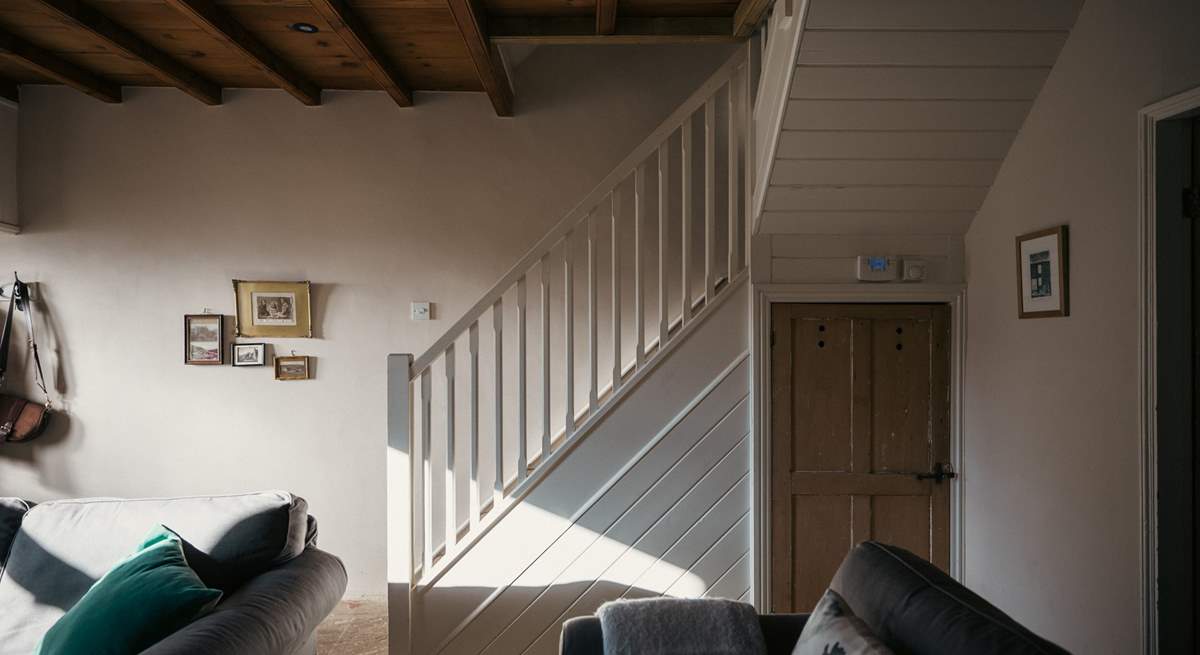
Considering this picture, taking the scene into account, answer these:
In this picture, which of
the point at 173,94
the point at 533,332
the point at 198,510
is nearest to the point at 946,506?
the point at 533,332

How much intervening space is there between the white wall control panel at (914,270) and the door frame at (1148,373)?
1.12 m

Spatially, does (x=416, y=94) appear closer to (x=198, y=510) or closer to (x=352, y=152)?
(x=352, y=152)

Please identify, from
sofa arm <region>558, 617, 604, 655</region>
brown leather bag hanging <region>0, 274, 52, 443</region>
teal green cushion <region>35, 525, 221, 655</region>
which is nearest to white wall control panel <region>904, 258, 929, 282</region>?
sofa arm <region>558, 617, 604, 655</region>

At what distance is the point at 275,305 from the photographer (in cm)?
414

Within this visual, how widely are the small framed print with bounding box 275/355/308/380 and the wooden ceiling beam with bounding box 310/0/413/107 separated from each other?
1.51 m

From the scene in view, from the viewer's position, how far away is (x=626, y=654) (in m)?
1.74

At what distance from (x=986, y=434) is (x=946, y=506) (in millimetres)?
422

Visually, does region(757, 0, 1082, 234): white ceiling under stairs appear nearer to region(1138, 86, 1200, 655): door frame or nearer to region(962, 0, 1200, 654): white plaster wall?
A: region(962, 0, 1200, 654): white plaster wall

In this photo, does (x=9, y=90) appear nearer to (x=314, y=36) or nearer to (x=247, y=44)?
(x=247, y=44)

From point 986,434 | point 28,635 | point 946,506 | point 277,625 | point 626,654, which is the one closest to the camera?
point 626,654

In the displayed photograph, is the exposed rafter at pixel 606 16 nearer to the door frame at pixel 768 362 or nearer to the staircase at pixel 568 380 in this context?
the staircase at pixel 568 380

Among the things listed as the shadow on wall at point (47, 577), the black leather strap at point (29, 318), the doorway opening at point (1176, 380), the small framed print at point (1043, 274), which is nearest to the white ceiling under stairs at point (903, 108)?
the small framed print at point (1043, 274)

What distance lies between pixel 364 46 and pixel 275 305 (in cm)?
159

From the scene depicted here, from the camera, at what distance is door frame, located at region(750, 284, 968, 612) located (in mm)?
3365
